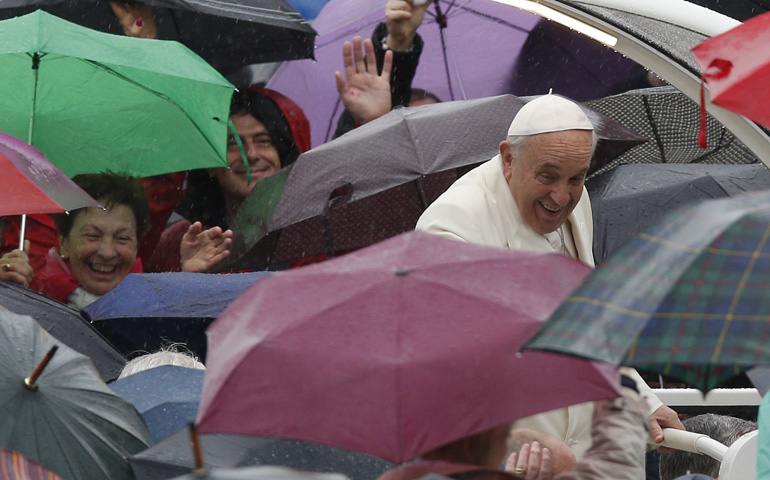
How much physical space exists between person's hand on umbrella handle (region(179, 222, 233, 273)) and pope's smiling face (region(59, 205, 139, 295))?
0.30 meters

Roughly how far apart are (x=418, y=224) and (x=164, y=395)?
119 centimetres

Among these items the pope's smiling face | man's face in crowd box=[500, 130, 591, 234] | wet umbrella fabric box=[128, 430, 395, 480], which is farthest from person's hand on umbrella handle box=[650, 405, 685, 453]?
the pope's smiling face

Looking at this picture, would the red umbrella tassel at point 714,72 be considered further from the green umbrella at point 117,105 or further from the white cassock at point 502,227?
the green umbrella at point 117,105

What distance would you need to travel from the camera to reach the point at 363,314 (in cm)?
305

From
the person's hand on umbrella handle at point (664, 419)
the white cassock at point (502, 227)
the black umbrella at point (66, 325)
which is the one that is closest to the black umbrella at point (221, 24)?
the black umbrella at point (66, 325)

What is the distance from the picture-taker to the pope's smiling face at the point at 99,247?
6.63 m

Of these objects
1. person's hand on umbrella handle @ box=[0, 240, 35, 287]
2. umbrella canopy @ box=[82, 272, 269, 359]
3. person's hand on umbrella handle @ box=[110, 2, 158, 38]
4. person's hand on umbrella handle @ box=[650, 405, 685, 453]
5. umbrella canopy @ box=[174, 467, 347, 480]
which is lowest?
person's hand on umbrella handle @ box=[650, 405, 685, 453]

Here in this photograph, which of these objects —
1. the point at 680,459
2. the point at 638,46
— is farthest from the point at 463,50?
the point at 680,459

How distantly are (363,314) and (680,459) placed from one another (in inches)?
112

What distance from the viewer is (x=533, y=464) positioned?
397cm

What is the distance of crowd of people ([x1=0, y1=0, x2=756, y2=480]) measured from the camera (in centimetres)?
338

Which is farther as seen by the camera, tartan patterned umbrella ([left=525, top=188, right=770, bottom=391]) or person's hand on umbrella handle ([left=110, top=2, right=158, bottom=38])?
person's hand on umbrella handle ([left=110, top=2, right=158, bottom=38])

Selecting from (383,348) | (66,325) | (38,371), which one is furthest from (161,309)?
(383,348)

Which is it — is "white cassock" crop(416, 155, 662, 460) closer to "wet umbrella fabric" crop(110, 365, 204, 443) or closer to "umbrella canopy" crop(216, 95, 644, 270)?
"wet umbrella fabric" crop(110, 365, 204, 443)
